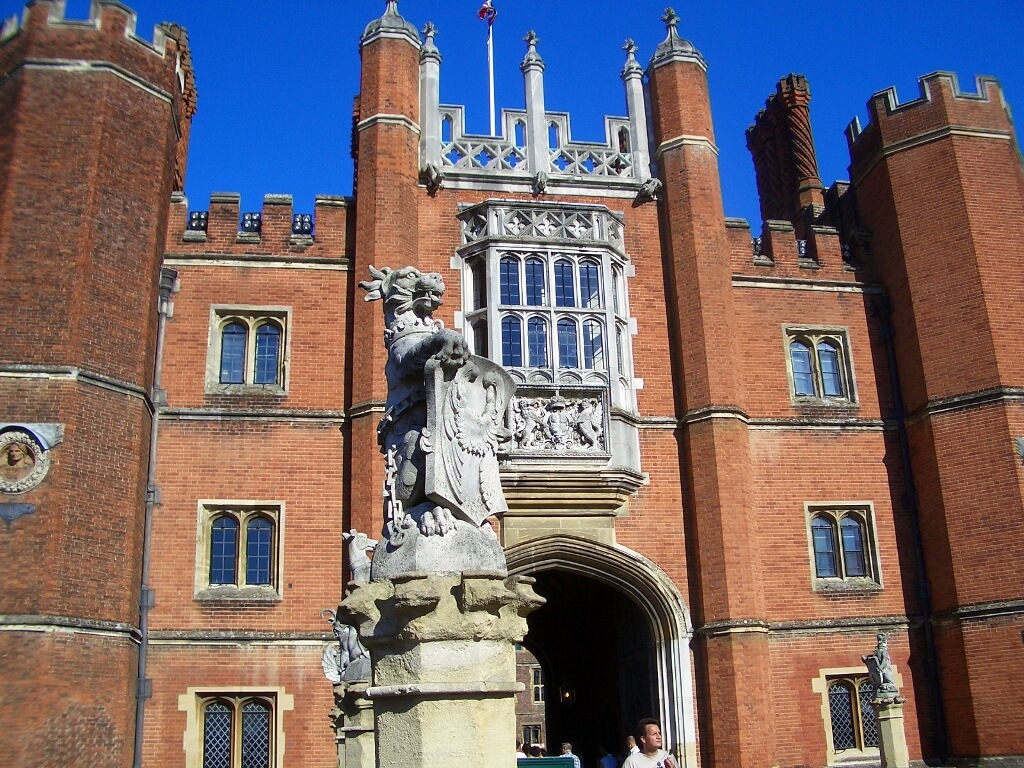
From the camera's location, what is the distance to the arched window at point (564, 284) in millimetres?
16344

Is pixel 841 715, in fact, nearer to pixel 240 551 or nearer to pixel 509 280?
pixel 509 280

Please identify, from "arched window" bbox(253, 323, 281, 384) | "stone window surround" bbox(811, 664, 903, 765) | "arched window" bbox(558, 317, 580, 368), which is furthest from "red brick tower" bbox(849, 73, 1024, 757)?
"arched window" bbox(253, 323, 281, 384)

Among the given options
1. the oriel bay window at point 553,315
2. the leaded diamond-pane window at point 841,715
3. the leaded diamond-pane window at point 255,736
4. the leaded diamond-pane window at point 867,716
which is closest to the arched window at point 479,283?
the oriel bay window at point 553,315

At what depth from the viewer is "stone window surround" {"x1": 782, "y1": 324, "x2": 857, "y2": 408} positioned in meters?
17.3

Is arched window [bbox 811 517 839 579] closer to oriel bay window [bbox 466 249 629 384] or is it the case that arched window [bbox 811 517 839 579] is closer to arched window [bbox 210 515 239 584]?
oriel bay window [bbox 466 249 629 384]

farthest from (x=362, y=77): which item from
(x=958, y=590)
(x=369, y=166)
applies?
(x=958, y=590)

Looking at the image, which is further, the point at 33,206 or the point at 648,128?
the point at 648,128

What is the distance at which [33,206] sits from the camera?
47.6ft

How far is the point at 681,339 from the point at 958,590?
5553 mm

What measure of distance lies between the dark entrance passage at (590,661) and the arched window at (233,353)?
574 cm

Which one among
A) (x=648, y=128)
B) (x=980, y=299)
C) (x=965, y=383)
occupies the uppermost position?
(x=648, y=128)

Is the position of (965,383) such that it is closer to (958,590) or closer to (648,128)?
(958,590)

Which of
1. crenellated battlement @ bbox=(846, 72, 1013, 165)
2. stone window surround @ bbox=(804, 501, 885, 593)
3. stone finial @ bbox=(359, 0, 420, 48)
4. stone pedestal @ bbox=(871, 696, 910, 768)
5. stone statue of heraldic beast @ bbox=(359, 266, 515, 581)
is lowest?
stone pedestal @ bbox=(871, 696, 910, 768)

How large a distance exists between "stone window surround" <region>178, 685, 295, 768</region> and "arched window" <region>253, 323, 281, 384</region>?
4545 millimetres
